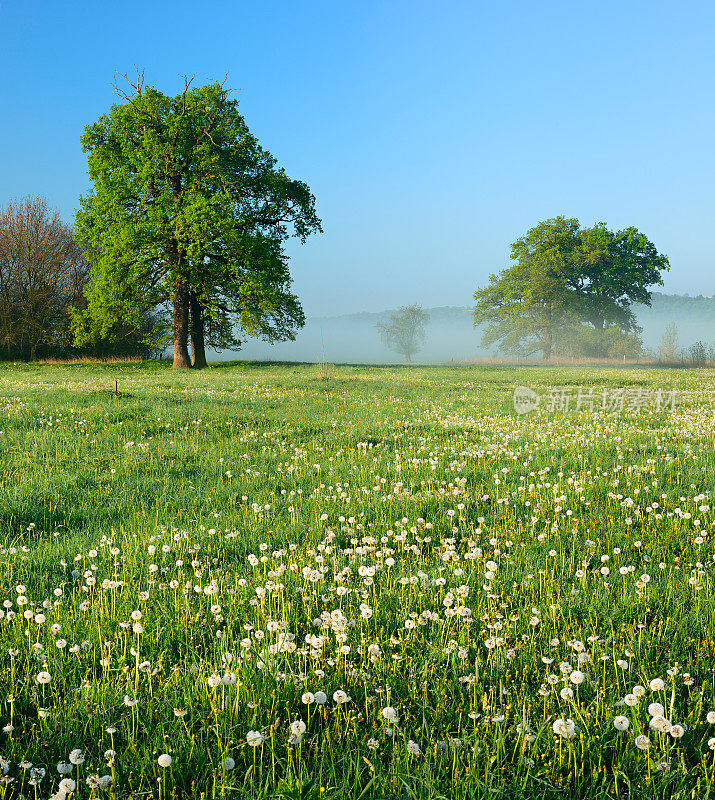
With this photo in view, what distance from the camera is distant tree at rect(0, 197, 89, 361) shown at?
3934 centimetres

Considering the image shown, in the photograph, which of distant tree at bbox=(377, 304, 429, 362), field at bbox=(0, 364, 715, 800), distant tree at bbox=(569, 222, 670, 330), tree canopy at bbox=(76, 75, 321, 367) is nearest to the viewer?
field at bbox=(0, 364, 715, 800)

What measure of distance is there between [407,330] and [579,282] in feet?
149

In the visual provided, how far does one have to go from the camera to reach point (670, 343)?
159 ft

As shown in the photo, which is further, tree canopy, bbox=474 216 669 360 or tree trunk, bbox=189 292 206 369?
tree canopy, bbox=474 216 669 360

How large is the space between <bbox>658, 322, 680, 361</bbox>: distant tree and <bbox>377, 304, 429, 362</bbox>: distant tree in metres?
58.9

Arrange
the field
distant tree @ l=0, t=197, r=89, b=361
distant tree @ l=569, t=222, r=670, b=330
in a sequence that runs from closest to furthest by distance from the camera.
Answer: the field → distant tree @ l=0, t=197, r=89, b=361 → distant tree @ l=569, t=222, r=670, b=330

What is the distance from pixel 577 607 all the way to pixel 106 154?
37439 millimetres

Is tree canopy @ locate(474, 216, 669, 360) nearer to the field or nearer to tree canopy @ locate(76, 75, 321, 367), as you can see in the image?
tree canopy @ locate(76, 75, 321, 367)

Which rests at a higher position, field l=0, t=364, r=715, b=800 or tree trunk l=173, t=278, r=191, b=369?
tree trunk l=173, t=278, r=191, b=369

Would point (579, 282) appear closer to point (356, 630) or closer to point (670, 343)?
point (670, 343)

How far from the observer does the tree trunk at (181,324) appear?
33406 mm

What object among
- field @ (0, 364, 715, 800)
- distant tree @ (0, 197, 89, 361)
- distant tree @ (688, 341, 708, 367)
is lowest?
field @ (0, 364, 715, 800)

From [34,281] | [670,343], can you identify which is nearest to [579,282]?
[670,343]

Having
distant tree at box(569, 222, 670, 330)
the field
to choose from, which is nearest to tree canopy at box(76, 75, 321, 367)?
the field
